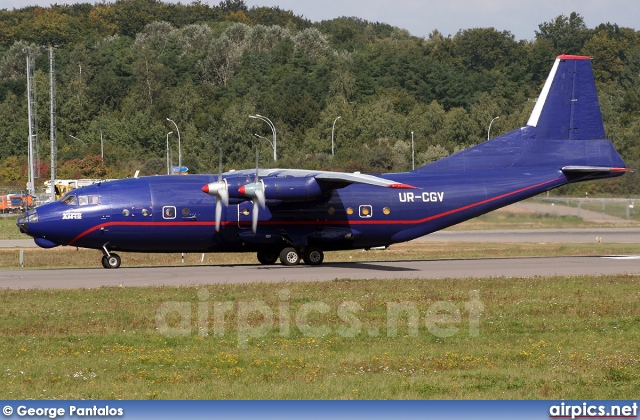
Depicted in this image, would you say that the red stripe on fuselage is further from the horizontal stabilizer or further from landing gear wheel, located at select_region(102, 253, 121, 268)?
landing gear wheel, located at select_region(102, 253, 121, 268)

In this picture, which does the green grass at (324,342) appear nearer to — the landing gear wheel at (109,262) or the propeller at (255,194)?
the propeller at (255,194)

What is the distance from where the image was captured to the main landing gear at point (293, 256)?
37344 millimetres

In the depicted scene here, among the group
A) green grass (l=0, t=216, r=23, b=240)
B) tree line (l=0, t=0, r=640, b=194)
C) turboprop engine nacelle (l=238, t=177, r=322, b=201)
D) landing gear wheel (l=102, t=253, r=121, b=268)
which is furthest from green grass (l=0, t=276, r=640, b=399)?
tree line (l=0, t=0, r=640, b=194)

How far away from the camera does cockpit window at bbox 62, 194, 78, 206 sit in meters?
35.4

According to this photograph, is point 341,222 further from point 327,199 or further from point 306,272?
point 306,272

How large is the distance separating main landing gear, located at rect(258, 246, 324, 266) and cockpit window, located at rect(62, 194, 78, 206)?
25.8 ft

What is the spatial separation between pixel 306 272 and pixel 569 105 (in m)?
14.1

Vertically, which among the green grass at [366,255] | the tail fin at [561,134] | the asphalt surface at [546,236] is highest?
the tail fin at [561,134]

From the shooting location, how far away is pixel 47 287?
29.6 metres

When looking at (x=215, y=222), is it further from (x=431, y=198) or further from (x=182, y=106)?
(x=182, y=106)

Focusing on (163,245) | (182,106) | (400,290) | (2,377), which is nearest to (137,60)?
(182,106)

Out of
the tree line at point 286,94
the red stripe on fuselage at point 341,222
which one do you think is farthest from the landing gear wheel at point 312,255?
the tree line at point 286,94

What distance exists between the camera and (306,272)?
34.2m

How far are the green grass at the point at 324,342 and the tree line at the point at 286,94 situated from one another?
47702mm
